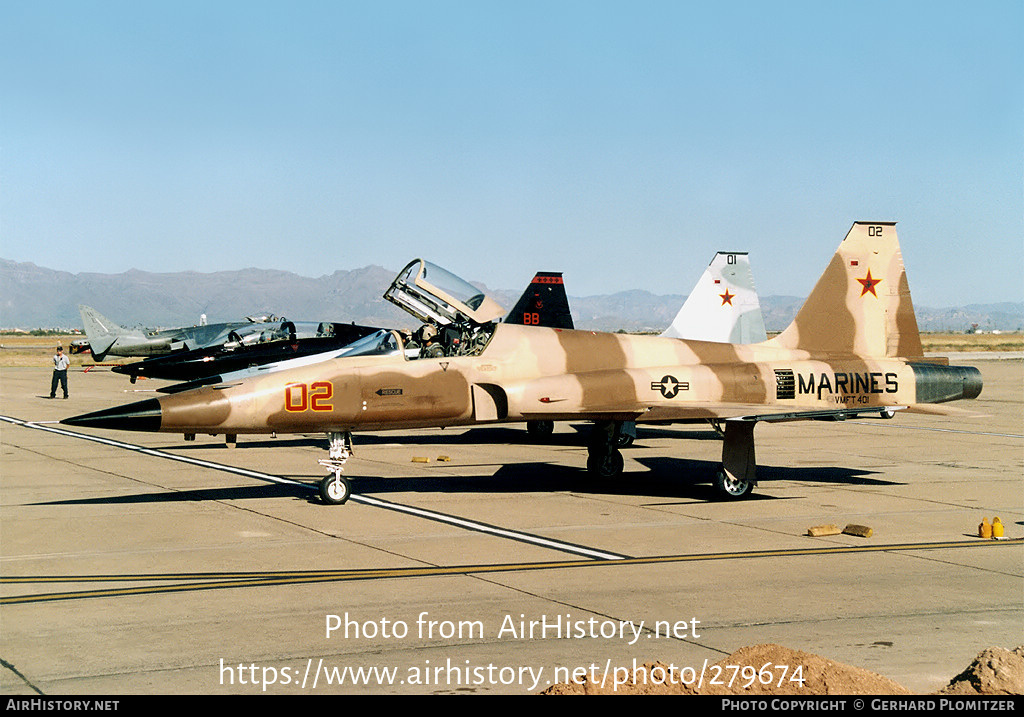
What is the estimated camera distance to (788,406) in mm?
15508

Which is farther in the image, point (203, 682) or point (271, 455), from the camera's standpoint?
point (271, 455)

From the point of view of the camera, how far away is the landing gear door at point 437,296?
16.3 metres

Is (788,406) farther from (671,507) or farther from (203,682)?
(203,682)

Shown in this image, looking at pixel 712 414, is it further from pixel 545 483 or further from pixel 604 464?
pixel 545 483

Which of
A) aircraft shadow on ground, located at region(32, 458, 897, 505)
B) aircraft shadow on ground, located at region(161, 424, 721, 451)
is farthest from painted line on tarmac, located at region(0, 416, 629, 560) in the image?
aircraft shadow on ground, located at region(161, 424, 721, 451)

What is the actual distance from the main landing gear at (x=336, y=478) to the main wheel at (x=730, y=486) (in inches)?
215

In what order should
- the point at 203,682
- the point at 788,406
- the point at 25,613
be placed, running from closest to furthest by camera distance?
the point at 203,682, the point at 25,613, the point at 788,406

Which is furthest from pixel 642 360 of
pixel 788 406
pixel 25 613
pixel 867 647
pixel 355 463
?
pixel 25 613

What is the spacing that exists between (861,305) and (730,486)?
190 inches

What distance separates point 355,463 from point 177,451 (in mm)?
4919

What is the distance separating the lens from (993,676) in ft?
18.7

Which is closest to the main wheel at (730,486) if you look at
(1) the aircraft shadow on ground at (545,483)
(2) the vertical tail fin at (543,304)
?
(1) the aircraft shadow on ground at (545,483)

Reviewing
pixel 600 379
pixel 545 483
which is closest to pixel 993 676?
pixel 600 379

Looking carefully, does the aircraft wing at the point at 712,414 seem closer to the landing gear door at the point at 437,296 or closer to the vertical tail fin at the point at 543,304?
the landing gear door at the point at 437,296
